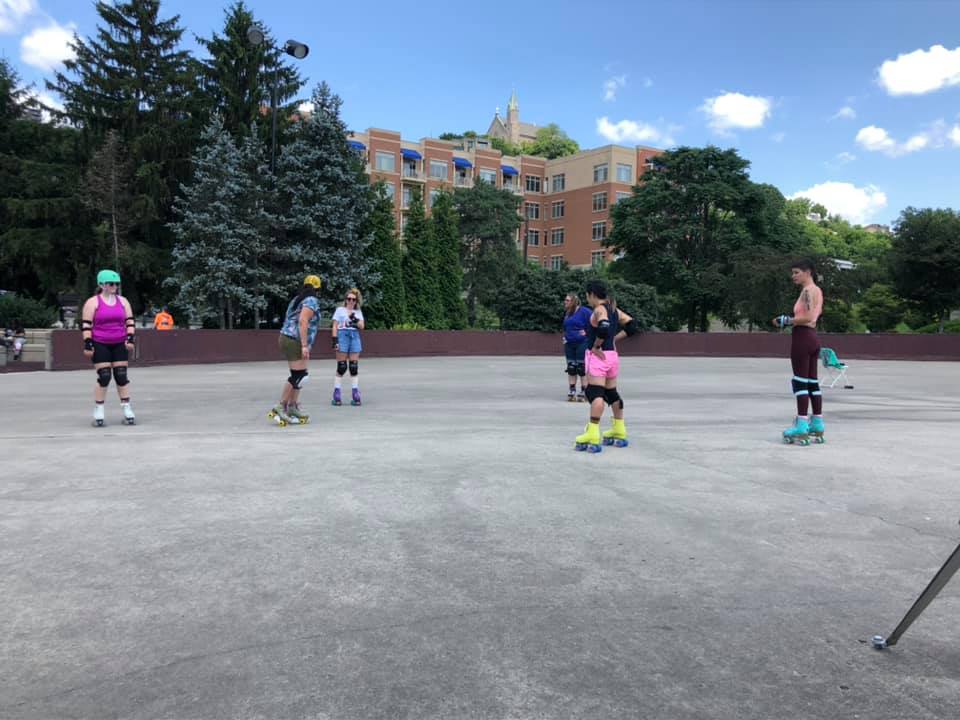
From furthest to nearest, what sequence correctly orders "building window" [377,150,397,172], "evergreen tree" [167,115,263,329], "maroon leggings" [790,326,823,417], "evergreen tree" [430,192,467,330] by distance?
"building window" [377,150,397,172]
"evergreen tree" [430,192,467,330]
"evergreen tree" [167,115,263,329]
"maroon leggings" [790,326,823,417]

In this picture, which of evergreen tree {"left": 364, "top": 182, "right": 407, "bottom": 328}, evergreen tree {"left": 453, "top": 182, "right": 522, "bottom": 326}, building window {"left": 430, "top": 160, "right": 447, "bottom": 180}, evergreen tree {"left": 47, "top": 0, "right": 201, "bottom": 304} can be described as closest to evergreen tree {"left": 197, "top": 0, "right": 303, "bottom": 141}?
evergreen tree {"left": 47, "top": 0, "right": 201, "bottom": 304}

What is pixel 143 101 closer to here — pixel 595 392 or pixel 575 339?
pixel 575 339

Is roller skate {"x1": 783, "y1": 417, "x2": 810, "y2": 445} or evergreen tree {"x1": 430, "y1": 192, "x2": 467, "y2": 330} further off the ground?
evergreen tree {"x1": 430, "y1": 192, "x2": 467, "y2": 330}

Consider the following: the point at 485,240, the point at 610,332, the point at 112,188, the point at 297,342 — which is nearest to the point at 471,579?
the point at 610,332

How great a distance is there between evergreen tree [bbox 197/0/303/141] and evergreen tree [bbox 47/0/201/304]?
108 cm

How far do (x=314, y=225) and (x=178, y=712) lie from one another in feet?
90.5

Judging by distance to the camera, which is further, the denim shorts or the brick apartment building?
the brick apartment building

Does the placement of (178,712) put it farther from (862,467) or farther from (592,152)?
(592,152)

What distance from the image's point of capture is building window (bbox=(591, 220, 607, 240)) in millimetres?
75250

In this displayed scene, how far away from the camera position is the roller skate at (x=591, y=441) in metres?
7.43

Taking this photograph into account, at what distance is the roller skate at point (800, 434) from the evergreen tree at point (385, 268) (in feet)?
86.7

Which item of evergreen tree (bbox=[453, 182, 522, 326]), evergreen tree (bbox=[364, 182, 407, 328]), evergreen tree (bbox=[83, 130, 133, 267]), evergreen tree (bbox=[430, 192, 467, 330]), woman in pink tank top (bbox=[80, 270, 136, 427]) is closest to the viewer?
woman in pink tank top (bbox=[80, 270, 136, 427])

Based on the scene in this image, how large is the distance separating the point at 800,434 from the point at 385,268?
90.6 ft

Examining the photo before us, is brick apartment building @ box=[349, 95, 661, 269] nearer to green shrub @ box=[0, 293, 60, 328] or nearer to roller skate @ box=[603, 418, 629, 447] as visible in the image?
green shrub @ box=[0, 293, 60, 328]
